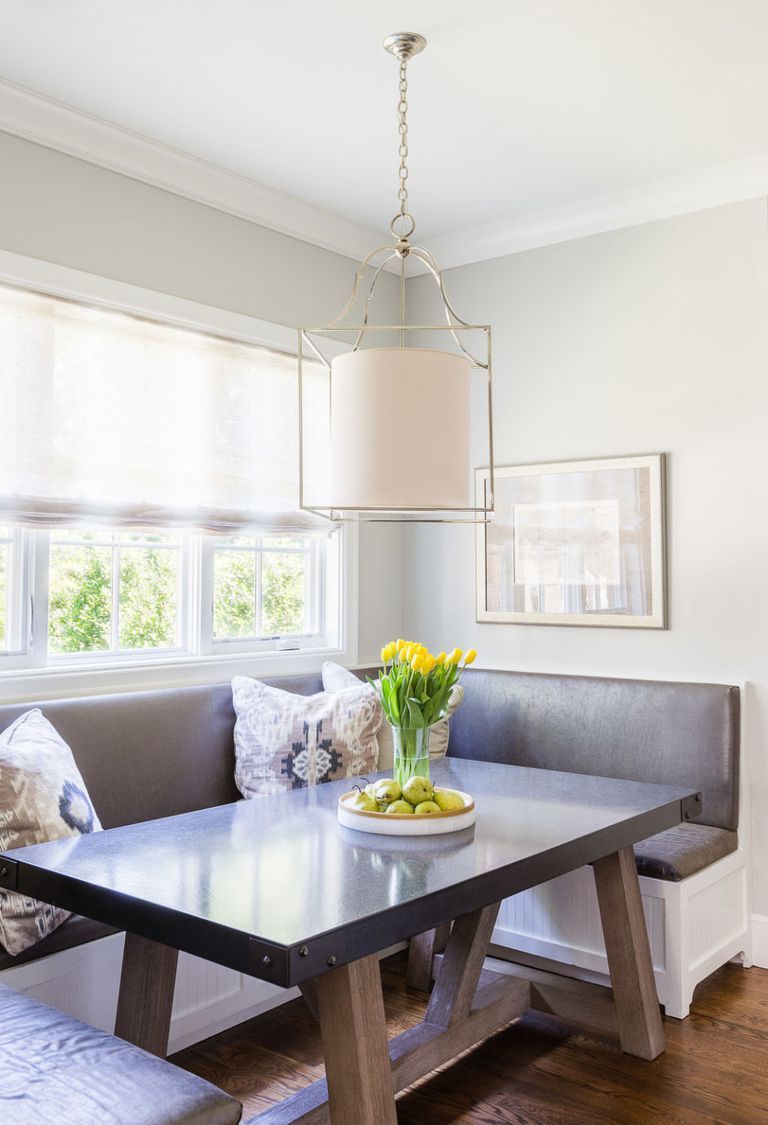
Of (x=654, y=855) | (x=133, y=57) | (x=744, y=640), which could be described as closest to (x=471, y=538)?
(x=744, y=640)

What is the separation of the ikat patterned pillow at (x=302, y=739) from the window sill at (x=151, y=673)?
0.77ft

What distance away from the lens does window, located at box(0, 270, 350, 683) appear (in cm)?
291

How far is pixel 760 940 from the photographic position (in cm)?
331

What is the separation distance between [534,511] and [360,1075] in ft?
A: 8.11

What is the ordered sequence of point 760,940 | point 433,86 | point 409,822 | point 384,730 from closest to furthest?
point 409,822
point 433,86
point 760,940
point 384,730

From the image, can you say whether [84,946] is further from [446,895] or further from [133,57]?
[133,57]

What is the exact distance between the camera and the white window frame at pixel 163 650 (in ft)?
9.52

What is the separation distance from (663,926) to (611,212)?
248 cm

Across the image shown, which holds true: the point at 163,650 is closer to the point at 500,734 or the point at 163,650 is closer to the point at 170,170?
the point at 500,734

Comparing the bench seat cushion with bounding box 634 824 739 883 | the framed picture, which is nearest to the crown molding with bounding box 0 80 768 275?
the framed picture

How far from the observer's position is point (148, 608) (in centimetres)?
334

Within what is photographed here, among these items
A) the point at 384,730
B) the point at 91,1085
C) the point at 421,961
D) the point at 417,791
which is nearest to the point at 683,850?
the point at 421,961

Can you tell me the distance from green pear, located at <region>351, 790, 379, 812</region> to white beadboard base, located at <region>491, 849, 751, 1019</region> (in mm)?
1127

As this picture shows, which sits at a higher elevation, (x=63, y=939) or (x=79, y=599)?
(x=79, y=599)
